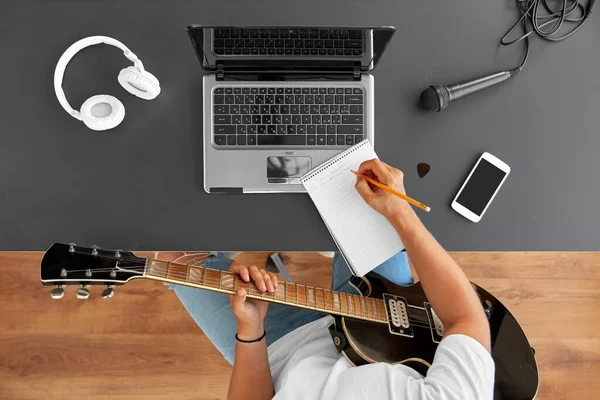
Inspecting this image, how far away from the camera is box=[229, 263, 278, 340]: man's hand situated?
0.86 metres

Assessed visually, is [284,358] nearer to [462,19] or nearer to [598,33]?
[462,19]

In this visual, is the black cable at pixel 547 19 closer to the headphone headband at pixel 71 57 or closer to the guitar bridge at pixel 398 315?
the guitar bridge at pixel 398 315

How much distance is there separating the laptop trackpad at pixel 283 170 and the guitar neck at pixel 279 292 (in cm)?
22

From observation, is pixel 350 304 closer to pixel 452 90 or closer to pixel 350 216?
pixel 350 216

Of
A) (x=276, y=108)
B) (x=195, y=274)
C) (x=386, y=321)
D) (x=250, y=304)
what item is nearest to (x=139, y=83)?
(x=276, y=108)

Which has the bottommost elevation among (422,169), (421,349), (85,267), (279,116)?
(421,349)

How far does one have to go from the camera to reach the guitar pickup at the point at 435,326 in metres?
0.94

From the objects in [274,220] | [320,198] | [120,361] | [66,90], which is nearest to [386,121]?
[320,198]

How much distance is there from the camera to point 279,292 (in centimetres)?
90

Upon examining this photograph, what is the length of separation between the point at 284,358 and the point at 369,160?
19.3 inches

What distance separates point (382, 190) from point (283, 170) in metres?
0.21

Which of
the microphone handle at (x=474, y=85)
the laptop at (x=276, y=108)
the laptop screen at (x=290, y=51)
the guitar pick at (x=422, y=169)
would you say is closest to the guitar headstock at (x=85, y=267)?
the laptop at (x=276, y=108)

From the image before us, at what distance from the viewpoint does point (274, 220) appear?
3.04 ft

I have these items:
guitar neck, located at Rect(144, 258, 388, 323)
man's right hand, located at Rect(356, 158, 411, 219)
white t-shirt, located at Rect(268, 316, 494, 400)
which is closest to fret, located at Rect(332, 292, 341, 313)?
guitar neck, located at Rect(144, 258, 388, 323)
